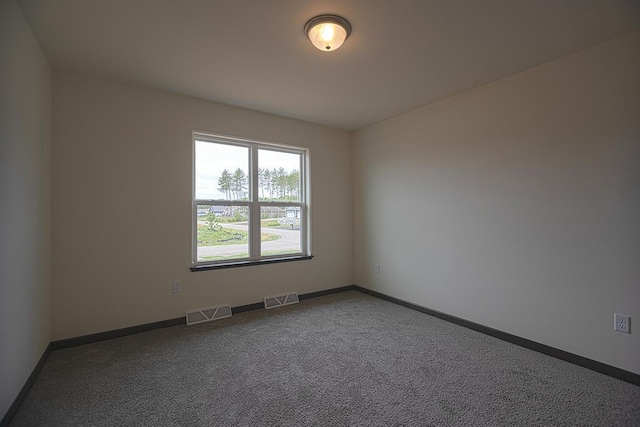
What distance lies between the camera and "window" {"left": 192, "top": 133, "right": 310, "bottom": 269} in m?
3.46

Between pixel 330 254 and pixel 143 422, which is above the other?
pixel 330 254

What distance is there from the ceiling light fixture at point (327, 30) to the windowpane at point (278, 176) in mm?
2016

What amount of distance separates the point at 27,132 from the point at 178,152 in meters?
1.28

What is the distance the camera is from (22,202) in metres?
1.96

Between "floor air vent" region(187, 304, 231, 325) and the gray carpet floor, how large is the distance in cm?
19

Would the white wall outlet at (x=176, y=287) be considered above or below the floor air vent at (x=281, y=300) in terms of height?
above

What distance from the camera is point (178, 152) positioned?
10.5 ft

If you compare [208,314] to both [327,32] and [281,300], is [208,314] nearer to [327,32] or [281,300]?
[281,300]

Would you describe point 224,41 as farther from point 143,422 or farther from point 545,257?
point 545,257

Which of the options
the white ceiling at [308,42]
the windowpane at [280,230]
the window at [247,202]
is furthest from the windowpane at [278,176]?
the white ceiling at [308,42]

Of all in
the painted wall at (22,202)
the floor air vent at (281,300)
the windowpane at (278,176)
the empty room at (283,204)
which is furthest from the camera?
the windowpane at (278,176)

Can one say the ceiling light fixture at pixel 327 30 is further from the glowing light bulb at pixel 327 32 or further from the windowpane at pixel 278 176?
the windowpane at pixel 278 176

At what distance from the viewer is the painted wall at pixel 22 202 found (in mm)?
1674

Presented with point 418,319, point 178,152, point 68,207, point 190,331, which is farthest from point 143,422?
point 418,319
